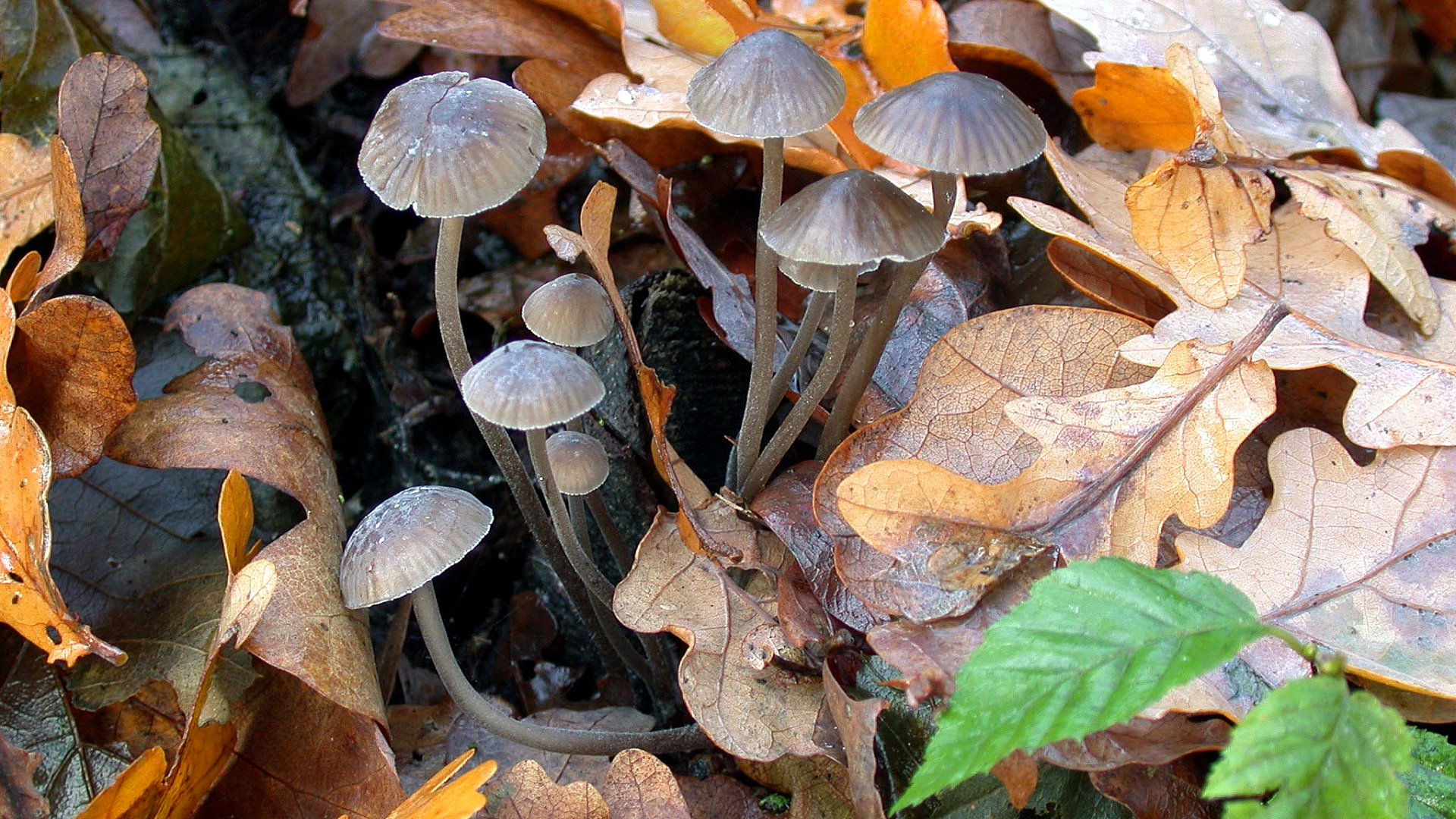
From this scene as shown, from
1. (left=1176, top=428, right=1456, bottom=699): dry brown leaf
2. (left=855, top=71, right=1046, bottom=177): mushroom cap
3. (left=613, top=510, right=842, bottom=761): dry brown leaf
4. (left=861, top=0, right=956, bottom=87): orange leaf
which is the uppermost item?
(left=855, top=71, right=1046, bottom=177): mushroom cap

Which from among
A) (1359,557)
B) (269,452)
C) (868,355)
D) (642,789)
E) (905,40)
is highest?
(905,40)

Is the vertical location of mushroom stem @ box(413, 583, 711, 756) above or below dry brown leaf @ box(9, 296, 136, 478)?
Answer: below

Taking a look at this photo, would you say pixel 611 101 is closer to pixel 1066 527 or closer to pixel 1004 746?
pixel 1066 527

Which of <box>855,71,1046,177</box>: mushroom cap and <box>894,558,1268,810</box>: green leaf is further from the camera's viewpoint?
<box>855,71,1046,177</box>: mushroom cap

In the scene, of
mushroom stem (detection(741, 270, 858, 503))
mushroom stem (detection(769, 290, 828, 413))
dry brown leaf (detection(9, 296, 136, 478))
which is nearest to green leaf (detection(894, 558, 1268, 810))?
mushroom stem (detection(741, 270, 858, 503))

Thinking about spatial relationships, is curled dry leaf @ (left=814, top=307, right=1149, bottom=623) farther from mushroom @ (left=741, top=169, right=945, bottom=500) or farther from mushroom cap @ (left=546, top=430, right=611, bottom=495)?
mushroom cap @ (left=546, top=430, right=611, bottom=495)

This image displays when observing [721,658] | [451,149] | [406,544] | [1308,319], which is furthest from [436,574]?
[1308,319]

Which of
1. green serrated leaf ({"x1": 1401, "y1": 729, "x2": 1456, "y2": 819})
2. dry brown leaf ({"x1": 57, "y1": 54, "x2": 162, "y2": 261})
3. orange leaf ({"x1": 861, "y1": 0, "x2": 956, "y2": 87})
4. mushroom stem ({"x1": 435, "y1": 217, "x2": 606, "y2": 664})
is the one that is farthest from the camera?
orange leaf ({"x1": 861, "y1": 0, "x2": 956, "y2": 87})

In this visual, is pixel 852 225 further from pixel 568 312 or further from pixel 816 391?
pixel 568 312

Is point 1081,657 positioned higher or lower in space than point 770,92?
lower
